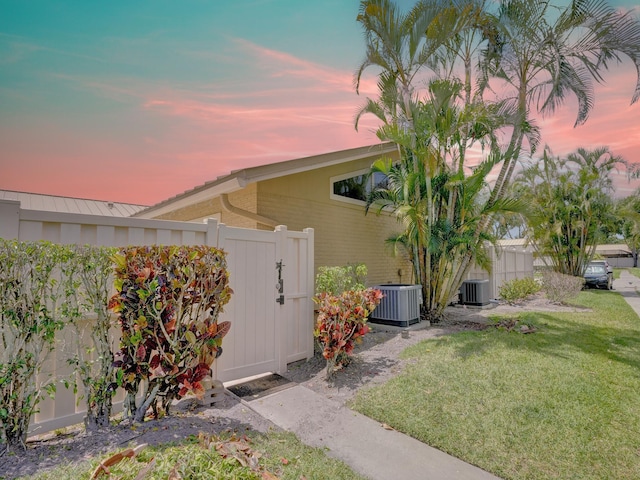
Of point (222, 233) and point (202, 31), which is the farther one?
point (202, 31)

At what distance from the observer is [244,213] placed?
6871mm

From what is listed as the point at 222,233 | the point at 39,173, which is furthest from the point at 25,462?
the point at 39,173

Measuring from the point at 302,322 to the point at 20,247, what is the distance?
380 centimetres

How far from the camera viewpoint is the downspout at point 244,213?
264 inches

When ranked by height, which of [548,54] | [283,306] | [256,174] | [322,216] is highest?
[548,54]

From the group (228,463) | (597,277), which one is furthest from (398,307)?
(597,277)

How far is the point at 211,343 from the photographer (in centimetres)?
329

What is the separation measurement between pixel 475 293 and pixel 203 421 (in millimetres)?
10021

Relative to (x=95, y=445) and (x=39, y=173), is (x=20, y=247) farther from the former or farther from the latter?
(x=39, y=173)

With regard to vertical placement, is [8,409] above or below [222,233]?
below

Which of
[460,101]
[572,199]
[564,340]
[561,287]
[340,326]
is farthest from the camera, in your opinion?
[572,199]

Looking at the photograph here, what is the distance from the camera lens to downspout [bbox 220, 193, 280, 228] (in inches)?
264

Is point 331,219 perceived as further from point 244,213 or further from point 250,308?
point 250,308

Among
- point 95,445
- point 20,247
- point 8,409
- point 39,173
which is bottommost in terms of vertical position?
point 95,445
